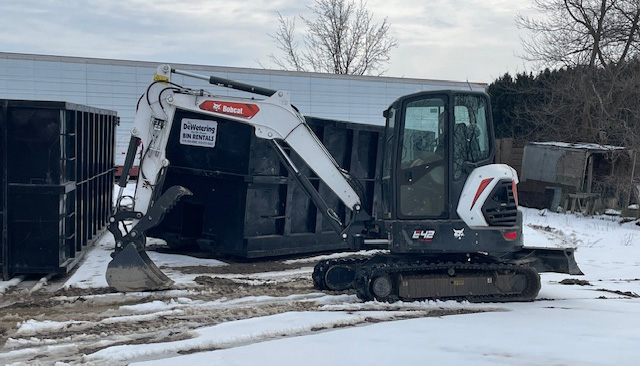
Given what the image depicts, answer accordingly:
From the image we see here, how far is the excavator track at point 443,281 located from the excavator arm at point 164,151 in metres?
0.98

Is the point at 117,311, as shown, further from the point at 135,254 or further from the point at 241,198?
the point at 241,198

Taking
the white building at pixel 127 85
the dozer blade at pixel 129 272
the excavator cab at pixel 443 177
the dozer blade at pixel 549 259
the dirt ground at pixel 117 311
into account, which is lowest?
the dirt ground at pixel 117 311

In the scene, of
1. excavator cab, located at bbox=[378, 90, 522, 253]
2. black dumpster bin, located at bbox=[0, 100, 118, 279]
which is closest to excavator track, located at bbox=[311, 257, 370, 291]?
excavator cab, located at bbox=[378, 90, 522, 253]

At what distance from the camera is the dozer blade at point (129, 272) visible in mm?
8641

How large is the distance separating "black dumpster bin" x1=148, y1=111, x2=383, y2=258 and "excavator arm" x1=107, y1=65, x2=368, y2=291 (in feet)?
6.11

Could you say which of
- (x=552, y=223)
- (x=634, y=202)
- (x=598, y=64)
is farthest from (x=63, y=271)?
(x=598, y=64)

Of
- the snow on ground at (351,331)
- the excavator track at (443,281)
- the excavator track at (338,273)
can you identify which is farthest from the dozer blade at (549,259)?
the excavator track at (338,273)

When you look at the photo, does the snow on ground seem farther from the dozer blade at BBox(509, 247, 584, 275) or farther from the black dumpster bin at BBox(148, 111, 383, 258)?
the black dumpster bin at BBox(148, 111, 383, 258)

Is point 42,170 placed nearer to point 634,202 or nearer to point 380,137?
point 380,137

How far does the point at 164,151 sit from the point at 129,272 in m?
1.47

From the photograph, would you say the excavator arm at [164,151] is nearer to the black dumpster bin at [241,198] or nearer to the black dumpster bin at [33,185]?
the black dumpster bin at [33,185]

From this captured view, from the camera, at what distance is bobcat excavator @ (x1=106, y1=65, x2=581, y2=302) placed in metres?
8.01

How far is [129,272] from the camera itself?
8.65 m

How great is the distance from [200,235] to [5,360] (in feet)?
18.5
